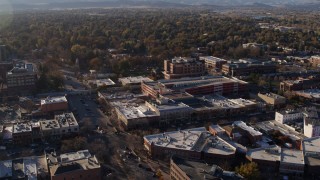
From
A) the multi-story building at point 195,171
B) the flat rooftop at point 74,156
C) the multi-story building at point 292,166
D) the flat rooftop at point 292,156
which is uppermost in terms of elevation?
the multi-story building at point 195,171

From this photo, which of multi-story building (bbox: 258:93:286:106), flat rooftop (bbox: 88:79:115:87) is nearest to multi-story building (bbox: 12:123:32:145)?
flat rooftop (bbox: 88:79:115:87)

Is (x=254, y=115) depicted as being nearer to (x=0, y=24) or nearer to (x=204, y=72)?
(x=204, y=72)

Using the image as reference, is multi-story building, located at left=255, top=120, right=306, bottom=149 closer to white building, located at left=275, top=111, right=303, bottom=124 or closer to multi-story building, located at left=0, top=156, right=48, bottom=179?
white building, located at left=275, top=111, right=303, bottom=124

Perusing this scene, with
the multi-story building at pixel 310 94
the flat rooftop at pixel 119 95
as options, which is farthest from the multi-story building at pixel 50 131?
the multi-story building at pixel 310 94

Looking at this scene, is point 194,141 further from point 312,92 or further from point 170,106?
point 312,92

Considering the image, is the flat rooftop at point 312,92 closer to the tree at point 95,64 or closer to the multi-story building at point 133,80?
the multi-story building at point 133,80

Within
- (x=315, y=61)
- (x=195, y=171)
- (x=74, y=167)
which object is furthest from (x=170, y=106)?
(x=315, y=61)
